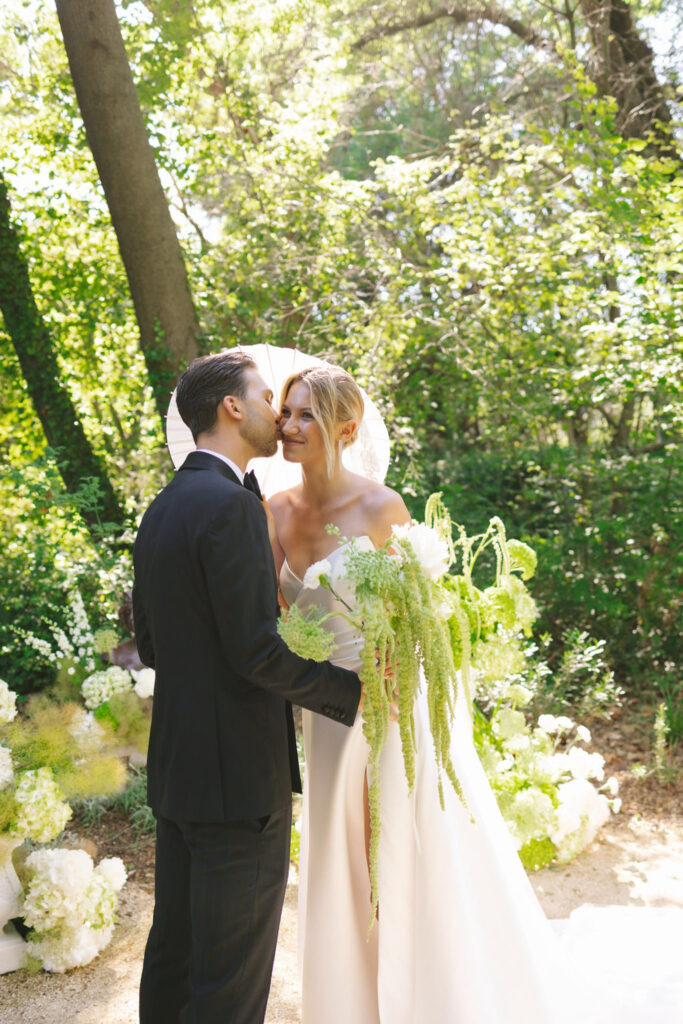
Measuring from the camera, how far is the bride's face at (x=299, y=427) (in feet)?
9.79

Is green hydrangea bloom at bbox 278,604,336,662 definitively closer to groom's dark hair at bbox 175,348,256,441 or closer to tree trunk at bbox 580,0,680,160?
groom's dark hair at bbox 175,348,256,441

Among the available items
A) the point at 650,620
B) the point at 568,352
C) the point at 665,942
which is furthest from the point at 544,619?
the point at 665,942

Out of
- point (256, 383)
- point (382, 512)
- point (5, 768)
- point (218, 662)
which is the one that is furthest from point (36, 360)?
point (218, 662)

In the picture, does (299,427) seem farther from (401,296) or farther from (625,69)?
(625,69)

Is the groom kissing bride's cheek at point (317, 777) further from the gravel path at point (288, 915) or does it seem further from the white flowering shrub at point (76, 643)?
the white flowering shrub at point (76, 643)

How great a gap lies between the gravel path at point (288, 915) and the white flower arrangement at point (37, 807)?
0.61 metres

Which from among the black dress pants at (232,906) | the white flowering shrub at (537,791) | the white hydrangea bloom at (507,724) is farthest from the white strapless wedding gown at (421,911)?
the white hydrangea bloom at (507,724)

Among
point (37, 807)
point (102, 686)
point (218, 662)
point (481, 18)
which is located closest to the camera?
point (218, 662)

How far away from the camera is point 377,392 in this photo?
7.44 m

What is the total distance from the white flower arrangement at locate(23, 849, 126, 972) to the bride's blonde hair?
205cm

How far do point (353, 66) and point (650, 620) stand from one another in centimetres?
856

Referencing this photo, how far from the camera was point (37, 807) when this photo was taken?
11.6 feet

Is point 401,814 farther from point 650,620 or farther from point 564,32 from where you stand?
point 564,32

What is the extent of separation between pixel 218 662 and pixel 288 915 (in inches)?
98.6
